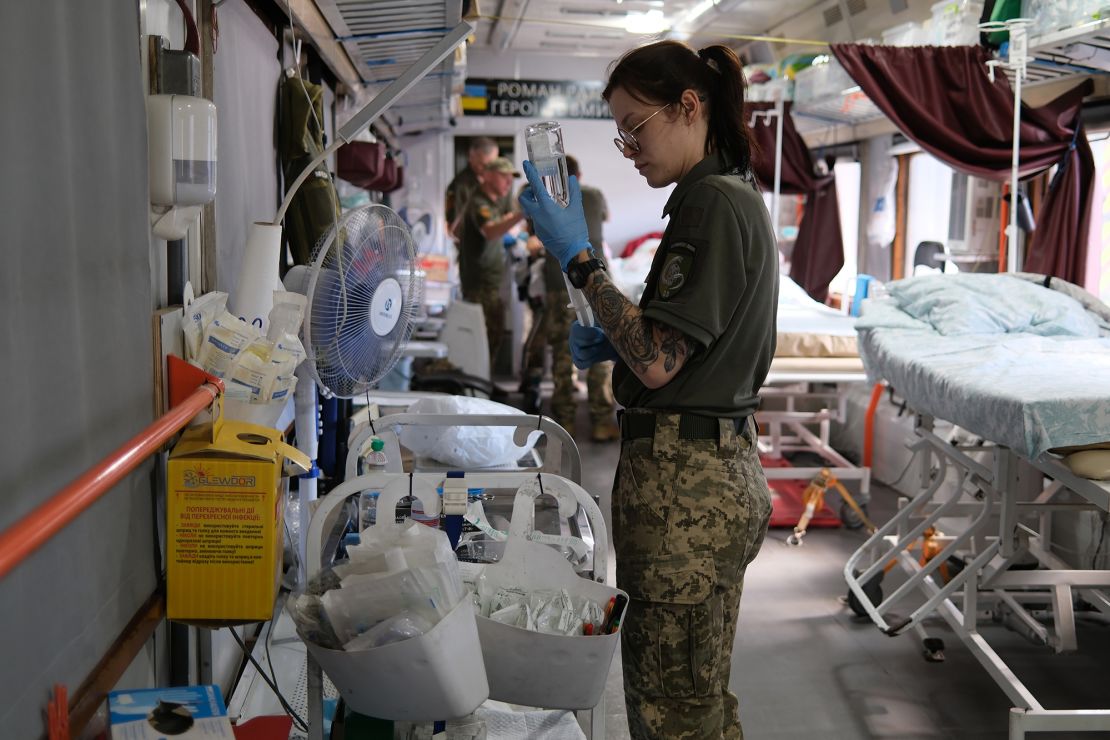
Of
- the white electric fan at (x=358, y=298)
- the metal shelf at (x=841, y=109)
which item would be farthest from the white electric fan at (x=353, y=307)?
the metal shelf at (x=841, y=109)

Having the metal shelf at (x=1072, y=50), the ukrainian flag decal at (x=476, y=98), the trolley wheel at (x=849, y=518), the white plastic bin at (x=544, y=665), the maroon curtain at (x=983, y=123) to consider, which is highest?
the ukrainian flag decal at (x=476, y=98)

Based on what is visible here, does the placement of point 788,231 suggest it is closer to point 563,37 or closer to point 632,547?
point 563,37

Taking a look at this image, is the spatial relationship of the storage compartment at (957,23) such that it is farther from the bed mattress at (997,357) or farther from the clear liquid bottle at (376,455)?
the clear liquid bottle at (376,455)

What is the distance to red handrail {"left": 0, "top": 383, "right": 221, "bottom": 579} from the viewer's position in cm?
97

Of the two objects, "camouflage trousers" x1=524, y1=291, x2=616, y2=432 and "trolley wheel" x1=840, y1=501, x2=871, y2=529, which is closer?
"trolley wheel" x1=840, y1=501, x2=871, y2=529

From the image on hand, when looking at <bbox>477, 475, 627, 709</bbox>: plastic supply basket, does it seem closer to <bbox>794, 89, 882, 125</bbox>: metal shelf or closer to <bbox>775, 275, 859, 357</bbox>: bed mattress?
<bbox>775, 275, 859, 357</bbox>: bed mattress

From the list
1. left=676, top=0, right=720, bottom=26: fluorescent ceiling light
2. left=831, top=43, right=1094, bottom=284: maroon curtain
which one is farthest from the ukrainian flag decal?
left=831, top=43, right=1094, bottom=284: maroon curtain

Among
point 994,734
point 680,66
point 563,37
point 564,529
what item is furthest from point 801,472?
point 563,37

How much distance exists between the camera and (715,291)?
5.35ft

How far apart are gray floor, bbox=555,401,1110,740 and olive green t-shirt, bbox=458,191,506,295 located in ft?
12.6

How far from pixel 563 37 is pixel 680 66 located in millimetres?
8599

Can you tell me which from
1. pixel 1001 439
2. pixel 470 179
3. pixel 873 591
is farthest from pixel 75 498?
pixel 470 179

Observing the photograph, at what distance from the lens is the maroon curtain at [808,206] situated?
6902 millimetres

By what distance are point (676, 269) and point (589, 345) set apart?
41cm
